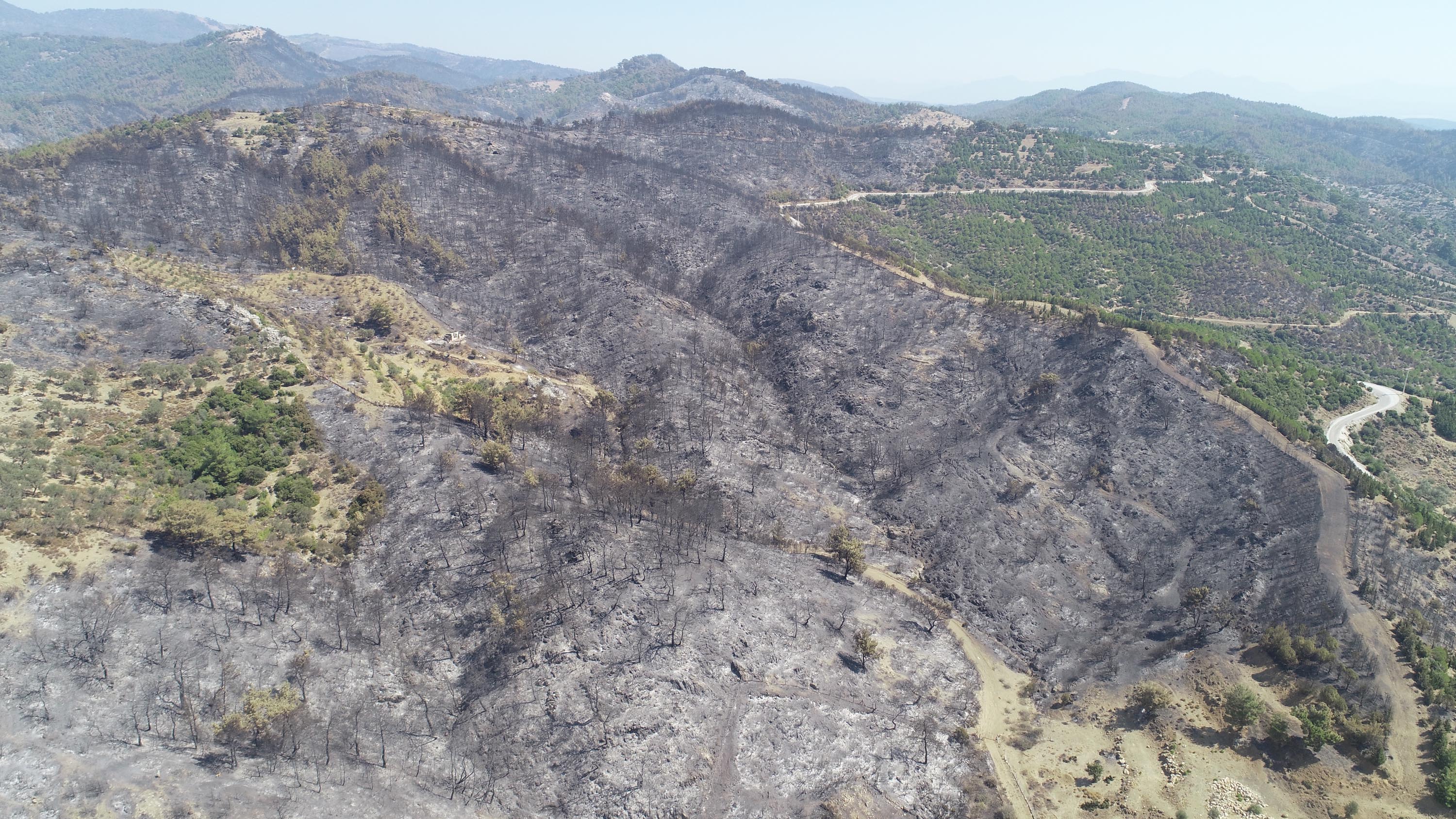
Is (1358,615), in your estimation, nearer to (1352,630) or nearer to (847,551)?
(1352,630)

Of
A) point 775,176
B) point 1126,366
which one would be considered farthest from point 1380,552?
point 775,176

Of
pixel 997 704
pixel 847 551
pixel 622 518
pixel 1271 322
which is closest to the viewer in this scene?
pixel 997 704

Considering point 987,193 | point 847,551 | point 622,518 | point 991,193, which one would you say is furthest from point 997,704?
point 991,193

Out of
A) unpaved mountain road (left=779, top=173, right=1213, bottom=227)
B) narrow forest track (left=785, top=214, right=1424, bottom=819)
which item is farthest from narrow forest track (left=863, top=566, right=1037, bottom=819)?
unpaved mountain road (left=779, top=173, right=1213, bottom=227)

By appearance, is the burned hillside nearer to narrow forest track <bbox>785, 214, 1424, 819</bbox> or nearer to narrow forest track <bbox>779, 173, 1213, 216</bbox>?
narrow forest track <bbox>785, 214, 1424, 819</bbox>

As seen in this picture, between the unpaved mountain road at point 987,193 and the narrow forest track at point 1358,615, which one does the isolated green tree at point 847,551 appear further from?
the unpaved mountain road at point 987,193
